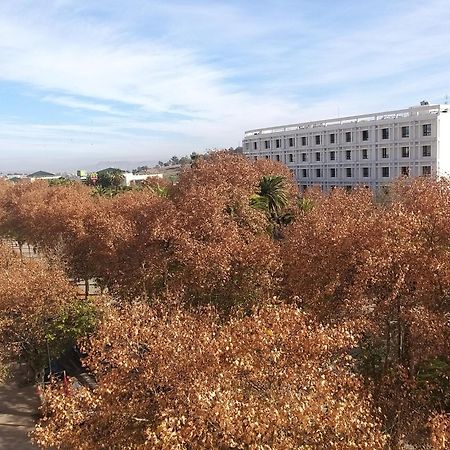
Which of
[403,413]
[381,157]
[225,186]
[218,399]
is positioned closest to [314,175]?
[381,157]

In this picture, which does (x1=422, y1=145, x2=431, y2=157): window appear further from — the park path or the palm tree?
the park path

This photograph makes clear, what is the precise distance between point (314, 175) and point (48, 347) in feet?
166

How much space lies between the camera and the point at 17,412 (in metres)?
19.2

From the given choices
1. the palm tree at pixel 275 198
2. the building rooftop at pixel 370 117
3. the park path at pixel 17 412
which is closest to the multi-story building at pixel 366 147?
the building rooftop at pixel 370 117

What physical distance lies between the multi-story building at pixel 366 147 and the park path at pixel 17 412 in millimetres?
38406

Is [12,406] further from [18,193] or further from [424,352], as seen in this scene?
[18,193]

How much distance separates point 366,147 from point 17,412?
47.4 metres

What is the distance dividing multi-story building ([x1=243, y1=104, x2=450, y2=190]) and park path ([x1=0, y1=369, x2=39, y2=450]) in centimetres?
3841

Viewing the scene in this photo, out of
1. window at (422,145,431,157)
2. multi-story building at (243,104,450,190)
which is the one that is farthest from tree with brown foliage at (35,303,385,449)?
window at (422,145,431,157)

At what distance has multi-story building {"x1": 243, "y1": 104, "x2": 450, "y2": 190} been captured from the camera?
50031mm

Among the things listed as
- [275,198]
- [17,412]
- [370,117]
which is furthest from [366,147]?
[17,412]

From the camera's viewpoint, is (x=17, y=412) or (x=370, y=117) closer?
(x=17, y=412)

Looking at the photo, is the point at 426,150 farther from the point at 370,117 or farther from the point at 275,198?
the point at 275,198

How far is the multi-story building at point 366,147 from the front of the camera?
50031mm
